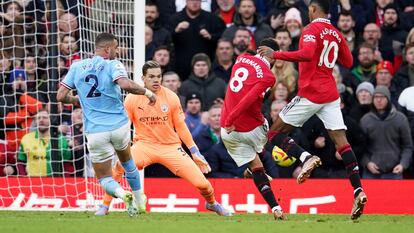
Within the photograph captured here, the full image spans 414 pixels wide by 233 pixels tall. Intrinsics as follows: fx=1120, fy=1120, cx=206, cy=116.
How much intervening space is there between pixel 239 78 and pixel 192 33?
710 centimetres

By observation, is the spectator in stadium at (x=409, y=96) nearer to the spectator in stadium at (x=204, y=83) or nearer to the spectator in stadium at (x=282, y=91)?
the spectator in stadium at (x=282, y=91)

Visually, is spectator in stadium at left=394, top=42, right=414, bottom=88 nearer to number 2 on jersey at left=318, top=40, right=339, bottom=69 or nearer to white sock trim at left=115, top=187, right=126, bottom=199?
number 2 on jersey at left=318, top=40, right=339, bottom=69

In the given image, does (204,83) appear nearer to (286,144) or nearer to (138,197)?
(138,197)

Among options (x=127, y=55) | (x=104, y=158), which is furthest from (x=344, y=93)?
(x=104, y=158)

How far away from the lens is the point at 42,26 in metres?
19.9

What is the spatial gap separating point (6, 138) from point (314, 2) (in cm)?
747

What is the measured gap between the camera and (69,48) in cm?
1873

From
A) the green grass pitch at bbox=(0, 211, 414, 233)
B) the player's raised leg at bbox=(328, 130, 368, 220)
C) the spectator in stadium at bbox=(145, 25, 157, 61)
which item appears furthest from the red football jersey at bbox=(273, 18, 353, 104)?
the spectator in stadium at bbox=(145, 25, 157, 61)

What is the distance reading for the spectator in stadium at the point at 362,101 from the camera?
19.4 meters

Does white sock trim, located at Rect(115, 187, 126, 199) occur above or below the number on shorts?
below

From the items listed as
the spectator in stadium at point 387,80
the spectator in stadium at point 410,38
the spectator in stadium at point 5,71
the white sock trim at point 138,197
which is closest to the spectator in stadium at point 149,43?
the spectator in stadium at point 5,71

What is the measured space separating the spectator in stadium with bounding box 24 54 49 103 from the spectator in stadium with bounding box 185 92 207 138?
8.16 ft

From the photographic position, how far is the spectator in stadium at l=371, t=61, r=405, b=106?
1991 cm

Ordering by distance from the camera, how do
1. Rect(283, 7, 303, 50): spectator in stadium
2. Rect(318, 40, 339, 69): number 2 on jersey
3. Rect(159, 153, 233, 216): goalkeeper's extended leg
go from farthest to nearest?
1. Rect(283, 7, 303, 50): spectator in stadium
2. Rect(159, 153, 233, 216): goalkeeper's extended leg
3. Rect(318, 40, 339, 69): number 2 on jersey
